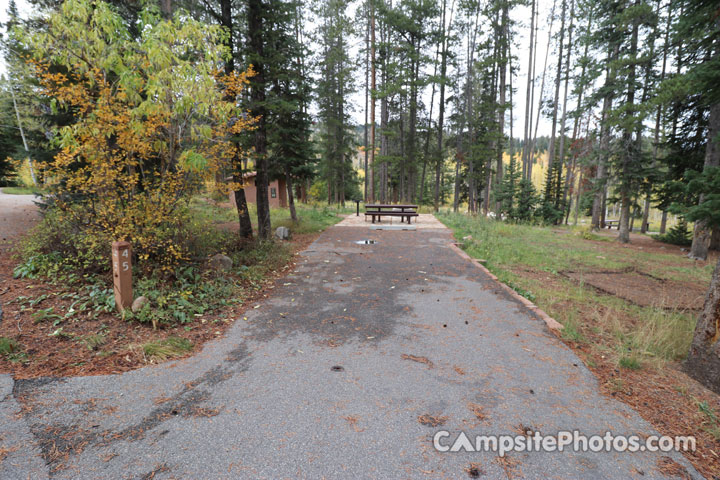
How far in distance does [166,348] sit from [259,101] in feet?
20.5

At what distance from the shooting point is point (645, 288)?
6.03 m

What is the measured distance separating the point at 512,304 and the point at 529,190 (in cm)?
1669

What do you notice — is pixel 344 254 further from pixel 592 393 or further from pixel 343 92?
pixel 343 92

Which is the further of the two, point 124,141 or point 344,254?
point 344,254

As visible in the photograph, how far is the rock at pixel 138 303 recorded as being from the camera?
12.7 ft

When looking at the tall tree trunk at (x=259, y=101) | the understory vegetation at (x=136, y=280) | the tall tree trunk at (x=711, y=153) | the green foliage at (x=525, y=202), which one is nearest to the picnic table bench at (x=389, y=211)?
the tall tree trunk at (x=259, y=101)

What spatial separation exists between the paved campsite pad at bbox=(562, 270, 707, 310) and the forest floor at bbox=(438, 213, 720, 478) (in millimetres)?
20

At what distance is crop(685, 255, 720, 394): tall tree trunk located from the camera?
2.75 m

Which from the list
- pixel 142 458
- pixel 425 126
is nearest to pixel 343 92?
pixel 425 126

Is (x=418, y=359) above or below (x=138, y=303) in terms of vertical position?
below

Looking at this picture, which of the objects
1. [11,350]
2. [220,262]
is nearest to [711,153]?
[220,262]

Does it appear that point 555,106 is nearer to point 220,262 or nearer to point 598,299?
point 598,299

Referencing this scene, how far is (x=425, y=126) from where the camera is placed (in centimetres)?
2494

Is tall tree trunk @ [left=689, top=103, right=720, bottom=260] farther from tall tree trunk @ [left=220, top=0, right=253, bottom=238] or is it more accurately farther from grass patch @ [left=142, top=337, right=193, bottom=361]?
grass patch @ [left=142, top=337, right=193, bottom=361]
